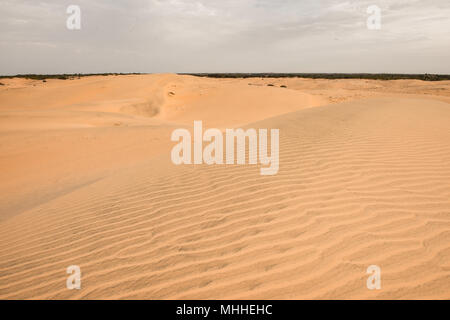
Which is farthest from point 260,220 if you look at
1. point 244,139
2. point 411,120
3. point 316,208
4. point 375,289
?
point 411,120

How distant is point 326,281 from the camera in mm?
2014

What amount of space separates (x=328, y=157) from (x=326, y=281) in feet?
8.50

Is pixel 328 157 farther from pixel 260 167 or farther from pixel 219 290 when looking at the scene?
pixel 219 290

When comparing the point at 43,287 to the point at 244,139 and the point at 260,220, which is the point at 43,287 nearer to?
the point at 260,220

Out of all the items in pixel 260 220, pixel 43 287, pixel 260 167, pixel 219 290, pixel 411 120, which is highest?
pixel 411 120

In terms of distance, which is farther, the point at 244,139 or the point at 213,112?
the point at 213,112

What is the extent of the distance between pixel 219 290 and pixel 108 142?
787cm

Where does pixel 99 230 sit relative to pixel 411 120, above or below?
below

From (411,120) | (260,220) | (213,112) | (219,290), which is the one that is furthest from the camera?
(213,112)

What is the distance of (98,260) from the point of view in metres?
2.57

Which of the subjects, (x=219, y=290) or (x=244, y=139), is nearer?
(x=219, y=290)

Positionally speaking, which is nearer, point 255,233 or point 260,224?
point 255,233

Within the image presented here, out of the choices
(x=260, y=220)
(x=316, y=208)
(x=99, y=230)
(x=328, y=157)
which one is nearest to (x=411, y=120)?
(x=328, y=157)
